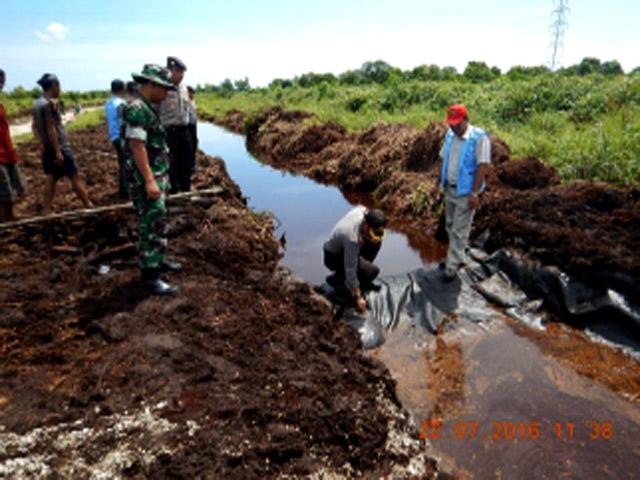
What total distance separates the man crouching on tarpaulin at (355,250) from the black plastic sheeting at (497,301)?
155 millimetres

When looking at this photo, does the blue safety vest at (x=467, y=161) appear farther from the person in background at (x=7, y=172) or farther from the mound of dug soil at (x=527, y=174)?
the person in background at (x=7, y=172)

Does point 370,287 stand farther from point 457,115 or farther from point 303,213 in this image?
point 303,213

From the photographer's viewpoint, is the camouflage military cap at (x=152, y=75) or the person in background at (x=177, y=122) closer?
the camouflage military cap at (x=152, y=75)

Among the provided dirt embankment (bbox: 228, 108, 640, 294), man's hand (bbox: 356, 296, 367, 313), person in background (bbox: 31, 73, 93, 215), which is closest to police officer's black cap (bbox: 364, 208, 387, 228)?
man's hand (bbox: 356, 296, 367, 313)

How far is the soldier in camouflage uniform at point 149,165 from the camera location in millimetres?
3209

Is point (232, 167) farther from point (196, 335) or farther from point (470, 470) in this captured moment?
point (470, 470)

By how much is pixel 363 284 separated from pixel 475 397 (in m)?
1.66

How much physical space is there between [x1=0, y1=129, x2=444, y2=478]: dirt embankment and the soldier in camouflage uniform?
336 mm

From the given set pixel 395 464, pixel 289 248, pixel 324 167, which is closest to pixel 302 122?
pixel 324 167

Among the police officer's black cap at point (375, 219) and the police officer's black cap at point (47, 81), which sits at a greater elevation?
the police officer's black cap at point (47, 81)

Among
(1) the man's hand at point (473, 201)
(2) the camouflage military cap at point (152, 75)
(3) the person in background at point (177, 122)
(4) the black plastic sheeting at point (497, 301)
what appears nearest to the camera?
(2) the camouflage military cap at point (152, 75)

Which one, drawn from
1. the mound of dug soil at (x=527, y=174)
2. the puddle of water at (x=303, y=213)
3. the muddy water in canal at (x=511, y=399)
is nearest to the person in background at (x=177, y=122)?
the puddle of water at (x=303, y=213)

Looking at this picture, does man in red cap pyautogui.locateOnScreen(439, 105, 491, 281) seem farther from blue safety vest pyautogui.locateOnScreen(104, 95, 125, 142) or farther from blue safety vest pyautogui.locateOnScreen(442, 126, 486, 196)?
blue safety vest pyautogui.locateOnScreen(104, 95, 125, 142)

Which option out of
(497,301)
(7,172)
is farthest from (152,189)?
(497,301)
